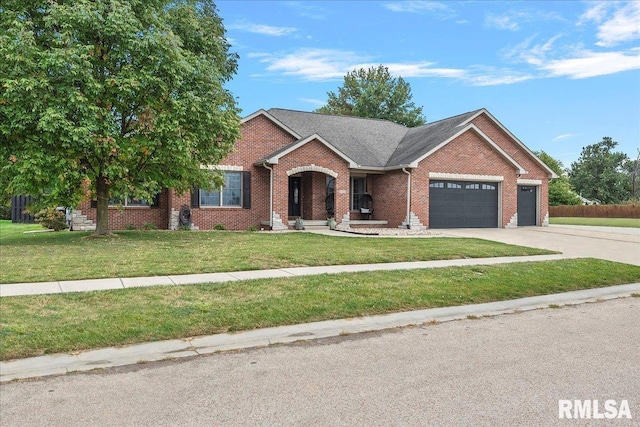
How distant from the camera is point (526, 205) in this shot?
27.0 m

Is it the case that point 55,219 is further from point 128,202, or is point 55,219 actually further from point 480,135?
point 480,135

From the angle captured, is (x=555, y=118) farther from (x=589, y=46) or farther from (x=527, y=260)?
(x=527, y=260)

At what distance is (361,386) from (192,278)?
5.01m

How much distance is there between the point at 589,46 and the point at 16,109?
26677 millimetres

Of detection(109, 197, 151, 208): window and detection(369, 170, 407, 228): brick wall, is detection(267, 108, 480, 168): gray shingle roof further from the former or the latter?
detection(109, 197, 151, 208): window

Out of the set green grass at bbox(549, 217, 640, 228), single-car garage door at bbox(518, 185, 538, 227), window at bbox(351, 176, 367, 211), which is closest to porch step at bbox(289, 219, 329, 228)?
window at bbox(351, 176, 367, 211)

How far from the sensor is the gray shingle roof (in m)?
23.7

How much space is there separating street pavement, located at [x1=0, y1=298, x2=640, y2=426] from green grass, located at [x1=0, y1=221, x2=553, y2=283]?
4.51 m

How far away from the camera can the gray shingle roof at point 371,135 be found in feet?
77.9

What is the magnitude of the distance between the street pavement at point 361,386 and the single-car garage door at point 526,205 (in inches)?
884

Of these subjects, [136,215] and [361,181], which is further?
[361,181]

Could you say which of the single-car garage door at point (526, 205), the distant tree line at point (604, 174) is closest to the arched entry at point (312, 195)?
the single-car garage door at point (526, 205)

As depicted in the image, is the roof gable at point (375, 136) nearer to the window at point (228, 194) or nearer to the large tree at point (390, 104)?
the window at point (228, 194)

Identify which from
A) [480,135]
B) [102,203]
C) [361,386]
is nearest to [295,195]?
[102,203]
